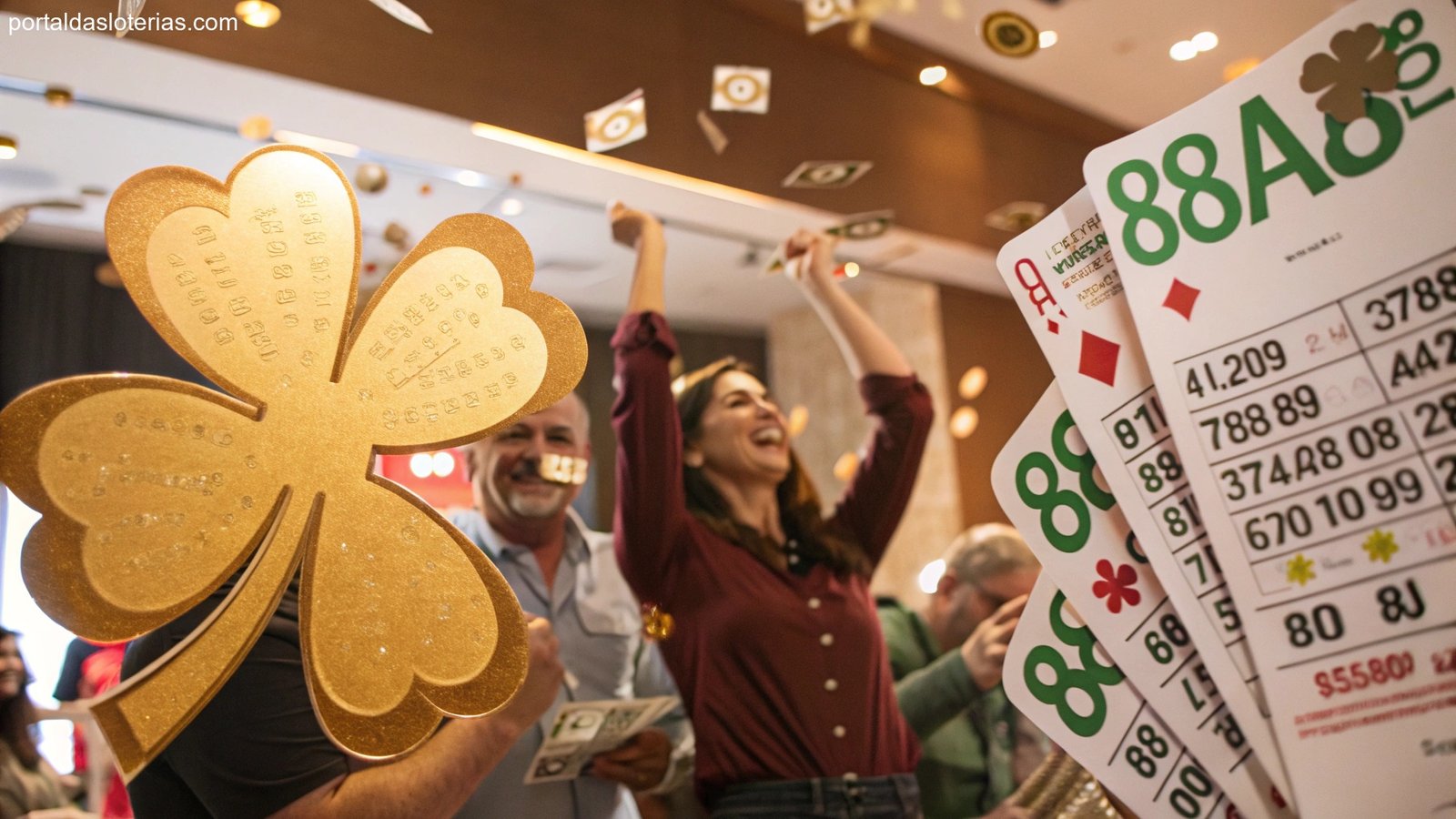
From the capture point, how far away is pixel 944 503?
3.77 metres

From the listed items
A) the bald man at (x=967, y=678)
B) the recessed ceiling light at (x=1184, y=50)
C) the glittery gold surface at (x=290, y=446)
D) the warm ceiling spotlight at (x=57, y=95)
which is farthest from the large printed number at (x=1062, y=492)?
the recessed ceiling light at (x=1184, y=50)

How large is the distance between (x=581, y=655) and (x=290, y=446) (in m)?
0.85

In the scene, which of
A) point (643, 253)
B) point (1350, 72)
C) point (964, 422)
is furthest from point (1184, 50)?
point (1350, 72)

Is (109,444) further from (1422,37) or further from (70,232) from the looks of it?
(70,232)

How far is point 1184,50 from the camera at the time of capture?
10.6 ft

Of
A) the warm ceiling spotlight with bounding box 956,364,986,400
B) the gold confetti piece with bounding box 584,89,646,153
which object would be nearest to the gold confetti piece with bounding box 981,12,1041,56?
the gold confetti piece with bounding box 584,89,646,153

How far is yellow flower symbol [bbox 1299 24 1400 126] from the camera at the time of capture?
3.44 ft

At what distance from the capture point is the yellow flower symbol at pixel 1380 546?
101cm

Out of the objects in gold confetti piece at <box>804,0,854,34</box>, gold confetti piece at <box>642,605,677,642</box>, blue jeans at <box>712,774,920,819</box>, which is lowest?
blue jeans at <box>712,774,920,819</box>

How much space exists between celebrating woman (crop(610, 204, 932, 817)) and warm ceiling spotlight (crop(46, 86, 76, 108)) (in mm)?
1058

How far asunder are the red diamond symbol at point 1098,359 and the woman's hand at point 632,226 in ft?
3.15

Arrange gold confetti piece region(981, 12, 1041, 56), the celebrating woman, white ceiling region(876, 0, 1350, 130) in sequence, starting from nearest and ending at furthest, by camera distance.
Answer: the celebrating woman
gold confetti piece region(981, 12, 1041, 56)
white ceiling region(876, 0, 1350, 130)

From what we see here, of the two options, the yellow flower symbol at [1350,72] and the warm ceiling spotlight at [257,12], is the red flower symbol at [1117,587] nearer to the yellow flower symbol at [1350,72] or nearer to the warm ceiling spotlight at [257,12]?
the yellow flower symbol at [1350,72]

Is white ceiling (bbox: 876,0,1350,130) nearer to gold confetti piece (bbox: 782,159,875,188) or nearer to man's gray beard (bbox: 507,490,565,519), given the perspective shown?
gold confetti piece (bbox: 782,159,875,188)
